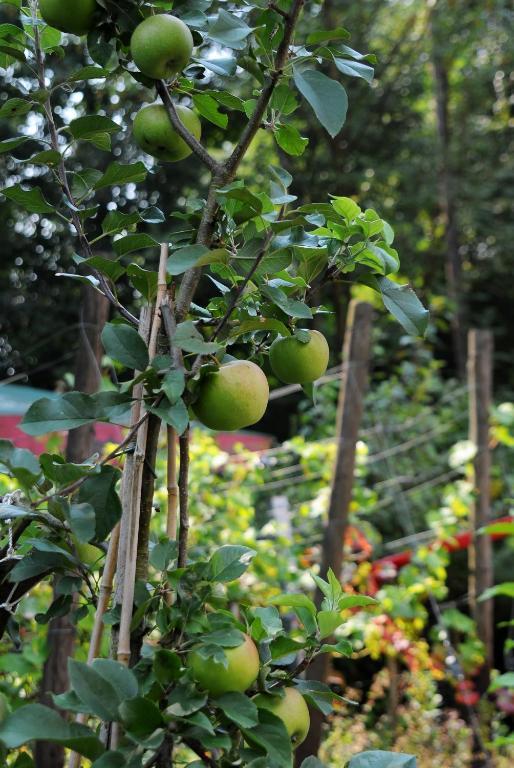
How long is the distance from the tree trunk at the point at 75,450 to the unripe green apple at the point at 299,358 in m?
1.10

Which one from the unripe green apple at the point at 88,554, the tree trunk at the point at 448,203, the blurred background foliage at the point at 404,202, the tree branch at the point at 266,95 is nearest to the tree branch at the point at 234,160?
the tree branch at the point at 266,95

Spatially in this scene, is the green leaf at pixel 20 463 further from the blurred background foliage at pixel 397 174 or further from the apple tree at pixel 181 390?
the blurred background foliage at pixel 397 174

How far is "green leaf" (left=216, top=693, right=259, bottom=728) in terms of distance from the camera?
0.59 meters

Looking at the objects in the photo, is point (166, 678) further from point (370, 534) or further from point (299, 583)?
point (370, 534)

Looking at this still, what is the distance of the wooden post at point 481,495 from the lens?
3.37 m

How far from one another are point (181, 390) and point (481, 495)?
2985 millimetres

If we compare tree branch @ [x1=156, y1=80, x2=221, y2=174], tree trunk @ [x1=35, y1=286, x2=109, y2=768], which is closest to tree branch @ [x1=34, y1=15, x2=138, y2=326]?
tree branch @ [x1=156, y1=80, x2=221, y2=174]

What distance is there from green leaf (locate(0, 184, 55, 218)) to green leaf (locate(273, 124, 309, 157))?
0.23 meters

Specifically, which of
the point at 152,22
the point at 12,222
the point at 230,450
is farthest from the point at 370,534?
the point at 12,222

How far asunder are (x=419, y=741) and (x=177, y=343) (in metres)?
3.03

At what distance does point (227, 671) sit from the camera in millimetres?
609

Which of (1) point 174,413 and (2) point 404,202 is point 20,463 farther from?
(2) point 404,202

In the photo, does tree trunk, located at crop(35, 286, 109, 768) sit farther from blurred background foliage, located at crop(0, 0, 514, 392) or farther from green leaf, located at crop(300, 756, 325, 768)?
blurred background foliage, located at crop(0, 0, 514, 392)

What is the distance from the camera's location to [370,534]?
371cm
